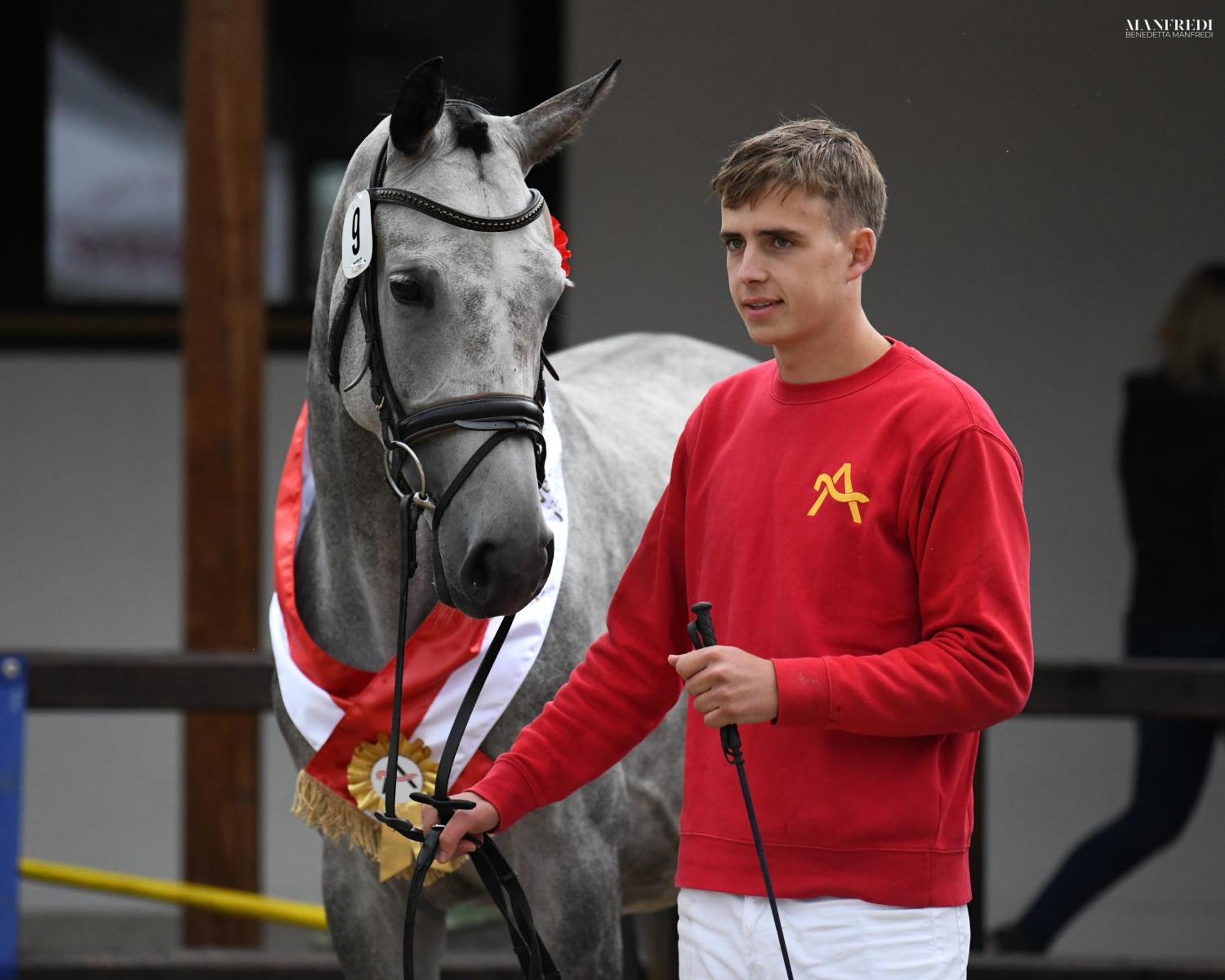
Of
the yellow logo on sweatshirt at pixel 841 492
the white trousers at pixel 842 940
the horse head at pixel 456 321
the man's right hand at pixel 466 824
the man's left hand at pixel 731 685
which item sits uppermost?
the horse head at pixel 456 321

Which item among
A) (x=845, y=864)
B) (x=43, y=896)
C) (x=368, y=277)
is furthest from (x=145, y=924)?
(x=845, y=864)

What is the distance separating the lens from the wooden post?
12.0ft

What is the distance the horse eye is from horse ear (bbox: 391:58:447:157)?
200 millimetres

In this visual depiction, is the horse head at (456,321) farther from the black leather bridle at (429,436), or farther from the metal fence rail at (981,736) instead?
the metal fence rail at (981,736)

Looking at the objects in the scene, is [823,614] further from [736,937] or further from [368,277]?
[368,277]

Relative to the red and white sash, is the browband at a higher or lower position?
higher

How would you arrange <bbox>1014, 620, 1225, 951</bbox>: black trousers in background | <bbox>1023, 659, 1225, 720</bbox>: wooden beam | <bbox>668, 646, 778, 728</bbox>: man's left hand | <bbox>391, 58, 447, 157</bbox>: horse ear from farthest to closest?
<bbox>1014, 620, 1225, 951</bbox>: black trousers in background → <bbox>1023, 659, 1225, 720</bbox>: wooden beam → <bbox>391, 58, 447, 157</bbox>: horse ear → <bbox>668, 646, 778, 728</bbox>: man's left hand

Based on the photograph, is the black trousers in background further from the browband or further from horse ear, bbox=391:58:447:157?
horse ear, bbox=391:58:447:157

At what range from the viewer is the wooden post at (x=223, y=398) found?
3648mm

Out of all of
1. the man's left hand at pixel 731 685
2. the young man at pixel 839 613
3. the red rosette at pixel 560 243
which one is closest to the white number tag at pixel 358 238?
the red rosette at pixel 560 243

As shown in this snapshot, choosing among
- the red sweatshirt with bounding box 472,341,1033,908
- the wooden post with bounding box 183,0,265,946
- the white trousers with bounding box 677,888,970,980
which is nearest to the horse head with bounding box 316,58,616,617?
the red sweatshirt with bounding box 472,341,1033,908

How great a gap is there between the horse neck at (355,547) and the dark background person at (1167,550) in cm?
217

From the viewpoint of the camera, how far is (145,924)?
5.27m

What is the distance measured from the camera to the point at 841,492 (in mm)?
1629
